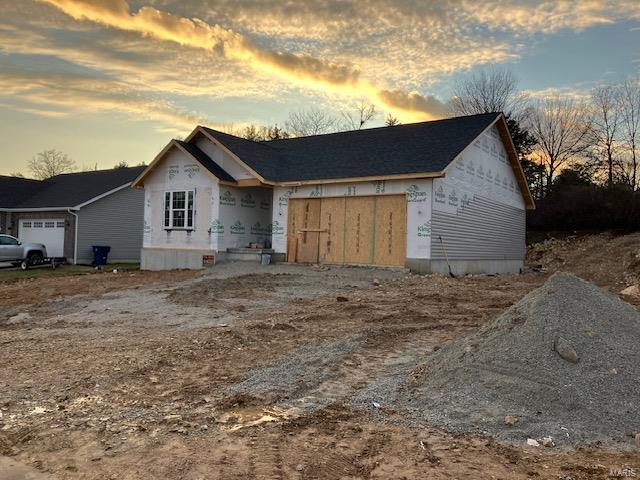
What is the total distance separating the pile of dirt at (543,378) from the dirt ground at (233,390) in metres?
0.40

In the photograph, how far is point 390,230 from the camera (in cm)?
1834

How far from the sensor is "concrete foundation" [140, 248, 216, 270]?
21828 mm

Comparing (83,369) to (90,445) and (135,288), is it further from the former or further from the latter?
(135,288)

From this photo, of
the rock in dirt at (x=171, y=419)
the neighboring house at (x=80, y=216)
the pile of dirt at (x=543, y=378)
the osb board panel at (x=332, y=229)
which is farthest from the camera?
the neighboring house at (x=80, y=216)

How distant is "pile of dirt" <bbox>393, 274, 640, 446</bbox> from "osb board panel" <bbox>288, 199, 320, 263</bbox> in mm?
13179

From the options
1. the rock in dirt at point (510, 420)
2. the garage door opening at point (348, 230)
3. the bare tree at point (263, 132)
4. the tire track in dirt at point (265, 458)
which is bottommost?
the tire track in dirt at point (265, 458)

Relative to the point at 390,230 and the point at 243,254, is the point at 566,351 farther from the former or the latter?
the point at 243,254

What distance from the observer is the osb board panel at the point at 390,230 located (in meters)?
18.1

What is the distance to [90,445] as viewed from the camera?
4.33 meters

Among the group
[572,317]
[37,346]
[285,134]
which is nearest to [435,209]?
[572,317]

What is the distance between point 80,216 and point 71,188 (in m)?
4.51

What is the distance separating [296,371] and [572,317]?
349 centimetres

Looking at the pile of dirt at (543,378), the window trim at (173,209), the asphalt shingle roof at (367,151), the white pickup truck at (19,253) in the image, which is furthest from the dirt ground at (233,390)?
the white pickup truck at (19,253)

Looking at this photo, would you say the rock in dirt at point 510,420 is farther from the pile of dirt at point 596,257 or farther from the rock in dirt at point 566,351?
the pile of dirt at point 596,257
